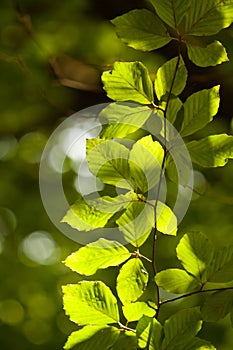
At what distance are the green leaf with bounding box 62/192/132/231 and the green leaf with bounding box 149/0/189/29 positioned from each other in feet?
0.63

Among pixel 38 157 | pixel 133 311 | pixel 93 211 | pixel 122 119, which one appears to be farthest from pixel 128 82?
pixel 38 157

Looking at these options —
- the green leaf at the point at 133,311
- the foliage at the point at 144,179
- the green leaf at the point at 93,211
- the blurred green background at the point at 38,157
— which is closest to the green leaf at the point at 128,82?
the foliage at the point at 144,179

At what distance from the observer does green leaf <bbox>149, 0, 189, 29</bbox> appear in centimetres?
61

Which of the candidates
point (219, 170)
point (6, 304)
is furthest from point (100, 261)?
point (6, 304)

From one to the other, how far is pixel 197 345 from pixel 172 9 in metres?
0.35

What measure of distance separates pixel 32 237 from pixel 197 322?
9.91ft

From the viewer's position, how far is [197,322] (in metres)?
0.60

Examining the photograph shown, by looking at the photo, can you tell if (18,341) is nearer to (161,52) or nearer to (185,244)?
(161,52)

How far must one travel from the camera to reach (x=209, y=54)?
0.65 metres

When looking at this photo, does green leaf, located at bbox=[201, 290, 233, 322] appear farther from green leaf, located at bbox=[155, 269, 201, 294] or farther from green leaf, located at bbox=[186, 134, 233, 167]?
green leaf, located at bbox=[186, 134, 233, 167]

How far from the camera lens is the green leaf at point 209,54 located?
2.11 ft

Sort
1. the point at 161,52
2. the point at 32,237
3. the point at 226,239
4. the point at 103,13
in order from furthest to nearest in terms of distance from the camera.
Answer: the point at 32,237, the point at 226,239, the point at 103,13, the point at 161,52

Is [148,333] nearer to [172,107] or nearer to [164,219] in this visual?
[164,219]

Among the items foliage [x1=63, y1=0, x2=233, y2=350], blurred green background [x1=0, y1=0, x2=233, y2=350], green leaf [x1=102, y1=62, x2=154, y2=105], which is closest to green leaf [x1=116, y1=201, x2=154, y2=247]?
foliage [x1=63, y1=0, x2=233, y2=350]
